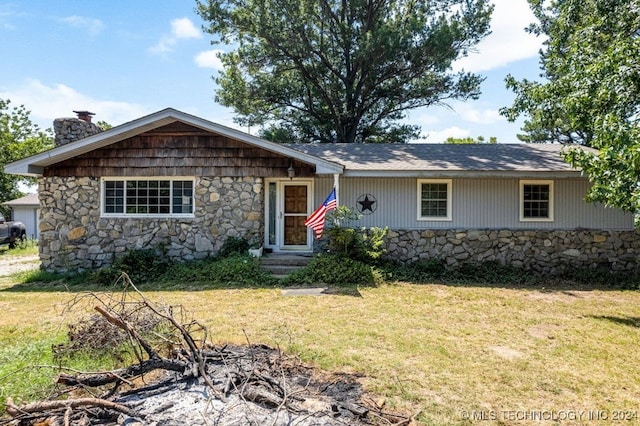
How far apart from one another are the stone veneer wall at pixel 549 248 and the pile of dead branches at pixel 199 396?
7.28 m

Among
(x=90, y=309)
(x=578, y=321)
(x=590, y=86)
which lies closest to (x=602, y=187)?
(x=578, y=321)

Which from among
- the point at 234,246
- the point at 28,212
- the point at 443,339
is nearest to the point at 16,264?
the point at 234,246

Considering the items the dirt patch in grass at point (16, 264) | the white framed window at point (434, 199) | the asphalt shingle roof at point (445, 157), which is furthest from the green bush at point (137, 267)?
the white framed window at point (434, 199)

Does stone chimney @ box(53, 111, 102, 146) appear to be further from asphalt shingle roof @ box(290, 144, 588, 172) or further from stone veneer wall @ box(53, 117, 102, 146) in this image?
asphalt shingle roof @ box(290, 144, 588, 172)

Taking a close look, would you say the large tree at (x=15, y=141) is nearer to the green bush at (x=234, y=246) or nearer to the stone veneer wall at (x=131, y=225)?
the stone veneer wall at (x=131, y=225)

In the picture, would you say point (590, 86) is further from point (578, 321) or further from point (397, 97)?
point (397, 97)

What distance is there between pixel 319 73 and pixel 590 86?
44.9 feet

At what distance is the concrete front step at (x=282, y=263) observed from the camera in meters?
9.34

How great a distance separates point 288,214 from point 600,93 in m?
7.24

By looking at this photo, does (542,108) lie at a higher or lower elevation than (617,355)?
higher

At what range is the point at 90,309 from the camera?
6.69 metres

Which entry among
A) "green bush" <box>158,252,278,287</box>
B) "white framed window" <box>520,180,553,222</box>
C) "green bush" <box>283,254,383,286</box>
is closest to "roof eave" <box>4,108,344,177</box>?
"green bush" <box>283,254,383,286</box>

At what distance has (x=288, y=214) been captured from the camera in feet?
35.1

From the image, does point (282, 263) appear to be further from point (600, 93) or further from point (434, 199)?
point (600, 93)
